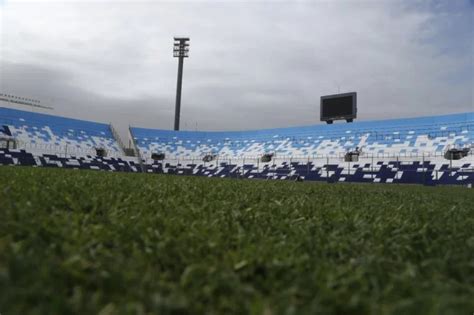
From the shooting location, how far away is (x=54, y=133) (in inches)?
1542

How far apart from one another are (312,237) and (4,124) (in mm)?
40927

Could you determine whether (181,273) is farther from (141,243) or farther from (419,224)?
(419,224)

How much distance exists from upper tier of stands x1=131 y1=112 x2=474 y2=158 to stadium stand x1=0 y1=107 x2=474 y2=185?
0.27 feet

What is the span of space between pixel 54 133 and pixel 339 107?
96.0 feet

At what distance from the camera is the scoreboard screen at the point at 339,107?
119 ft

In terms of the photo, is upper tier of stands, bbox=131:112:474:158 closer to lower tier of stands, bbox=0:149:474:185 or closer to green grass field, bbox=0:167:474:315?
lower tier of stands, bbox=0:149:474:185

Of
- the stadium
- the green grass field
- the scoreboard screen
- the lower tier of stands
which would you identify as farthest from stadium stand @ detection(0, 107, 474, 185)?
the green grass field

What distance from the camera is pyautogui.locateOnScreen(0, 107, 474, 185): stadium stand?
29969 mm

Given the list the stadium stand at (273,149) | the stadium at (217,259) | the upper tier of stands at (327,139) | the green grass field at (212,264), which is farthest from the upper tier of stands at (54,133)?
the green grass field at (212,264)

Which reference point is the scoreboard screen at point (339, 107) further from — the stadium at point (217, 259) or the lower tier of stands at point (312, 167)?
the stadium at point (217, 259)

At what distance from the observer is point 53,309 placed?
0.91 meters

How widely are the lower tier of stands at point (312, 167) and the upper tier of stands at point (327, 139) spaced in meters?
2.49

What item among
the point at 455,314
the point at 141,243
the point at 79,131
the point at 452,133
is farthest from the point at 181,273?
the point at 79,131

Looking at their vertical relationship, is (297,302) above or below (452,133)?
below
